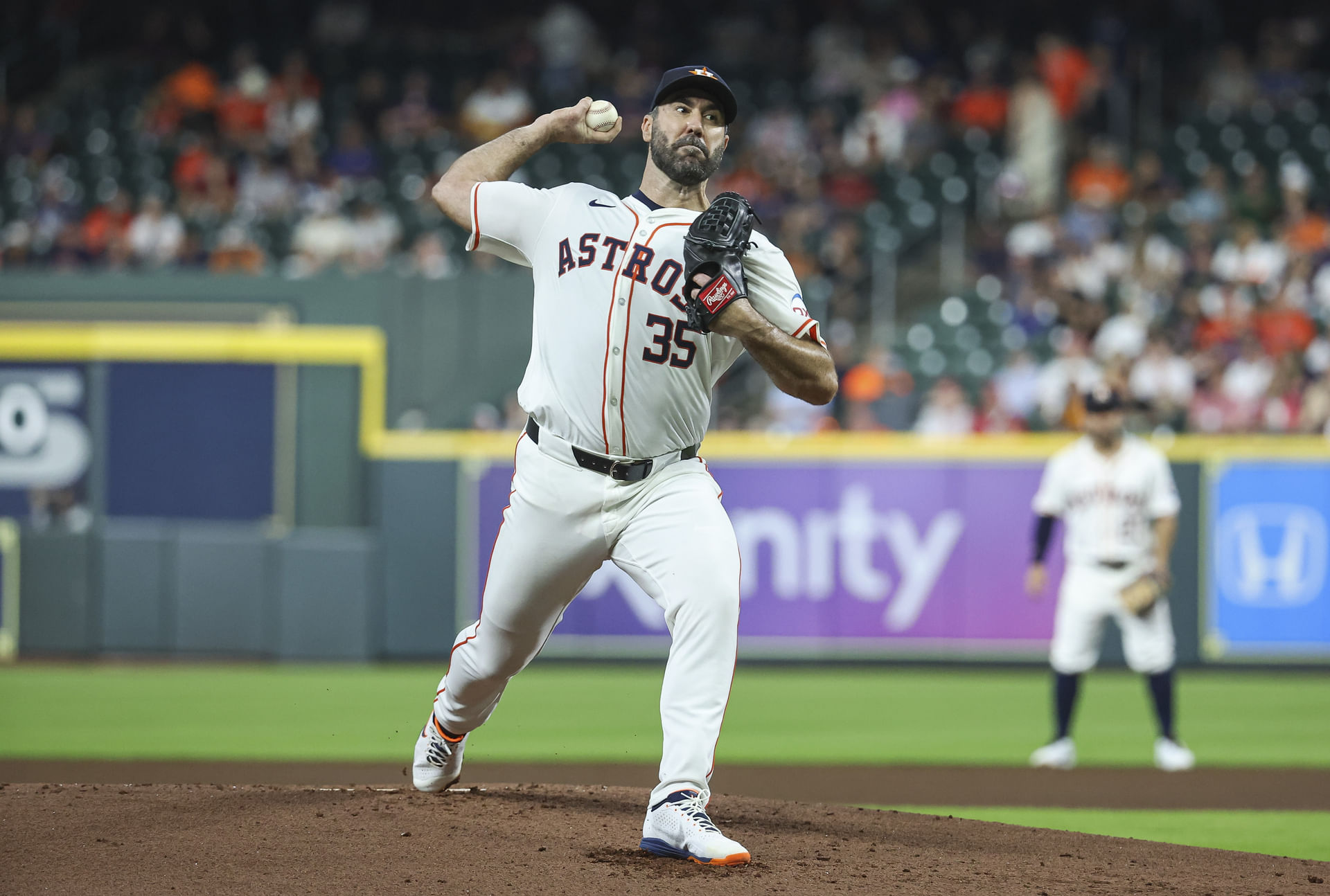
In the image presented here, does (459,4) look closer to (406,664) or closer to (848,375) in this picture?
(848,375)

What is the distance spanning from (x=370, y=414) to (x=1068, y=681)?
649 cm

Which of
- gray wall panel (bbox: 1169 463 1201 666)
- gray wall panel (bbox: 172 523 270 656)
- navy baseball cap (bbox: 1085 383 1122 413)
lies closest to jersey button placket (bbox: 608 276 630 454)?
navy baseball cap (bbox: 1085 383 1122 413)

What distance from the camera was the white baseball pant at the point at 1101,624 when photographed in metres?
7.97

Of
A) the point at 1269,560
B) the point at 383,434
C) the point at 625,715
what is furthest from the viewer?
the point at 383,434

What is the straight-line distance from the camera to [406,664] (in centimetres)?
1173

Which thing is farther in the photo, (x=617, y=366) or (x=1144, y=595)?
(x=1144, y=595)

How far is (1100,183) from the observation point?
14484mm

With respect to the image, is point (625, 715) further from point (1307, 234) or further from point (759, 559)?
point (1307, 234)

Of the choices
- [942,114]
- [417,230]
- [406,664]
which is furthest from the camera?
[942,114]

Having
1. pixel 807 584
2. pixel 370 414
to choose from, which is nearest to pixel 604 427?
pixel 807 584

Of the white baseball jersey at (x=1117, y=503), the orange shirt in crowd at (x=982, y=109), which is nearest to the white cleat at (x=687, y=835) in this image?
the white baseball jersey at (x=1117, y=503)

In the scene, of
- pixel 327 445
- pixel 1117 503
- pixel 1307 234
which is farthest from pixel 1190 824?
pixel 1307 234

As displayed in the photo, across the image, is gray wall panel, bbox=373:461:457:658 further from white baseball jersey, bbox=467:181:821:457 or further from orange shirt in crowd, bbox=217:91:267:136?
white baseball jersey, bbox=467:181:821:457

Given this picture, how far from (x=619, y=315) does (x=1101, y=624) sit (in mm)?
4655
